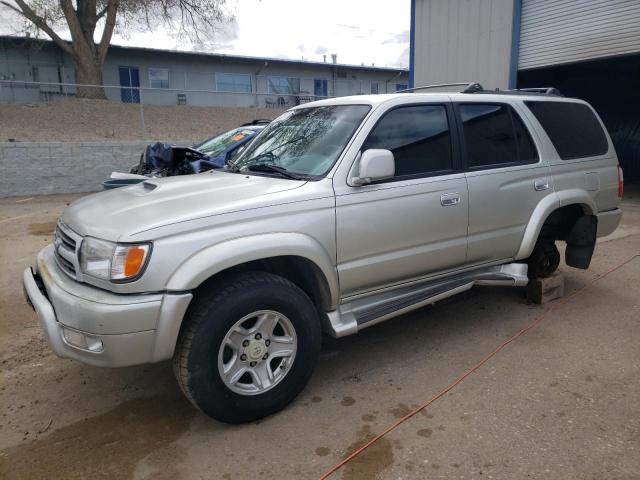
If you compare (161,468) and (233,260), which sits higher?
(233,260)

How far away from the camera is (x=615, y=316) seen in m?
4.52

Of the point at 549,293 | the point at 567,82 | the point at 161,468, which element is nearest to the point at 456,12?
the point at 567,82

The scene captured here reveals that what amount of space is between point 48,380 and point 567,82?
59.0ft

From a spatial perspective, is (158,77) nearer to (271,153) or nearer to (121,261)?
(271,153)

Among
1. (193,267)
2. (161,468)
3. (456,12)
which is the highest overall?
(456,12)

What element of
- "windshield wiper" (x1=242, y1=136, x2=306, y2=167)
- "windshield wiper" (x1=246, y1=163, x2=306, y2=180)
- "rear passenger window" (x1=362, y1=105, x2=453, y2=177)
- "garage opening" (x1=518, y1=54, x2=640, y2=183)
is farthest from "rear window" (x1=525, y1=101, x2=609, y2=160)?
"garage opening" (x1=518, y1=54, x2=640, y2=183)

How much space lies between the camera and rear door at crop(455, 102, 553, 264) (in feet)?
12.8

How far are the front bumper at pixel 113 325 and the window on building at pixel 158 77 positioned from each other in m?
25.1

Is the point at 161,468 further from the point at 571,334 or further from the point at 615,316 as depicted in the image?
the point at 615,316

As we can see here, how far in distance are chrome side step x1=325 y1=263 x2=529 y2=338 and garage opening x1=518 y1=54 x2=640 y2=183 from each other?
13641 millimetres

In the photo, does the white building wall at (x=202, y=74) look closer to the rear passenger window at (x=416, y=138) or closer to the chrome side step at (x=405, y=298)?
the rear passenger window at (x=416, y=138)

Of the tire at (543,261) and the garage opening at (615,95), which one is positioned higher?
the garage opening at (615,95)

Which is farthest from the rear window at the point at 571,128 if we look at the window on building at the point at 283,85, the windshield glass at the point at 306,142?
the window on building at the point at 283,85

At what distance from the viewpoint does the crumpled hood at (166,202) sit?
2.71 m
